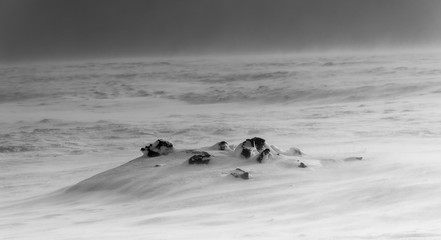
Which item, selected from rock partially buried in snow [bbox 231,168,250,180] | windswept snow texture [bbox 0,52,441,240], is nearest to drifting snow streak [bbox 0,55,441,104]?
windswept snow texture [bbox 0,52,441,240]

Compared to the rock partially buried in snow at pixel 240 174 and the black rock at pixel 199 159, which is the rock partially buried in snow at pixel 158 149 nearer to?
the black rock at pixel 199 159

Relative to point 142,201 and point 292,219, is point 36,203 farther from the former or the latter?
point 292,219

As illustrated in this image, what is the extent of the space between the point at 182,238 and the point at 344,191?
2.04 meters

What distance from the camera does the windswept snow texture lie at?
20.2ft

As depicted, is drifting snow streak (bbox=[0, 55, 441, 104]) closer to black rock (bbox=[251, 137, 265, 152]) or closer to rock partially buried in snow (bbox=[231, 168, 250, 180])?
black rock (bbox=[251, 137, 265, 152])

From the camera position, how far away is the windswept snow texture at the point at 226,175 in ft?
20.2

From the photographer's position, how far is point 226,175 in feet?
27.4

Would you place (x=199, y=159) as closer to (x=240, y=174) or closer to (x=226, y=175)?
(x=226, y=175)

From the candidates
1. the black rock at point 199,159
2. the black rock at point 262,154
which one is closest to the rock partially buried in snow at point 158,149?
the black rock at point 199,159

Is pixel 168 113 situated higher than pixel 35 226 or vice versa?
pixel 35 226

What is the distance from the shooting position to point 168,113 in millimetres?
26297

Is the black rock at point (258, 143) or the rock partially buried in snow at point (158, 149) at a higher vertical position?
the black rock at point (258, 143)

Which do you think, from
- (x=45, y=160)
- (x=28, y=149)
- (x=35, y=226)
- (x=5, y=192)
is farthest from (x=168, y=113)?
(x=35, y=226)

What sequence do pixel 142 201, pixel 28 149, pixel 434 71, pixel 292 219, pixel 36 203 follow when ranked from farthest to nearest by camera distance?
pixel 434 71 → pixel 28 149 → pixel 36 203 → pixel 142 201 → pixel 292 219
